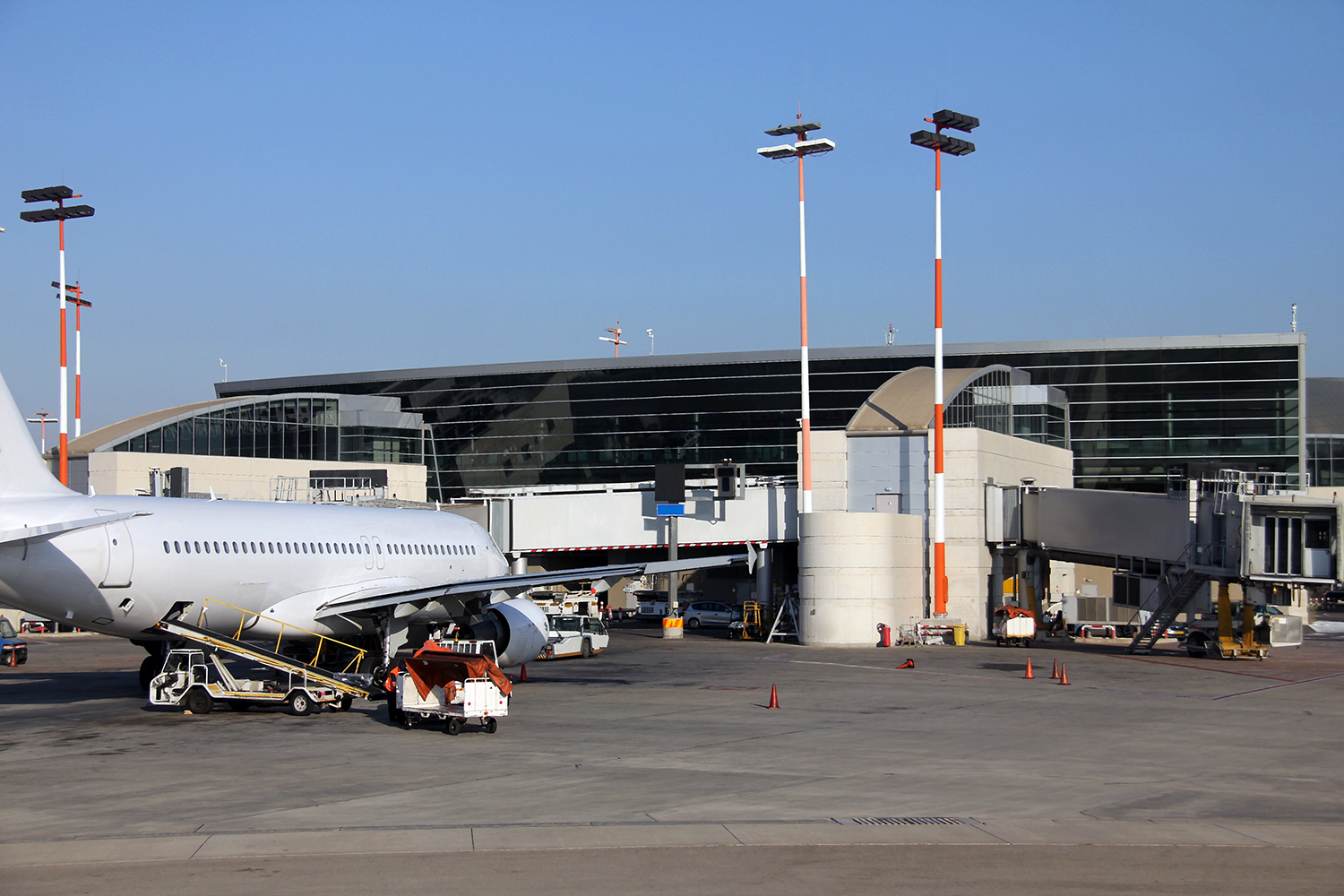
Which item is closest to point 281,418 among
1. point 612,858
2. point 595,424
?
point 595,424

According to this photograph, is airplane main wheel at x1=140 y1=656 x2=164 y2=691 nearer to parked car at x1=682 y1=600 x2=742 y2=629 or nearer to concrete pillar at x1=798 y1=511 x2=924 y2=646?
concrete pillar at x1=798 y1=511 x2=924 y2=646

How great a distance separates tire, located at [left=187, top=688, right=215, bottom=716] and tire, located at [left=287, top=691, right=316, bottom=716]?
1638 mm

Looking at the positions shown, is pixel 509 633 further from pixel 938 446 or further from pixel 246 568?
pixel 938 446

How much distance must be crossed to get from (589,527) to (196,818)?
142 ft

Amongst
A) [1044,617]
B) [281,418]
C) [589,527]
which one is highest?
[281,418]

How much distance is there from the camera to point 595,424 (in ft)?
317

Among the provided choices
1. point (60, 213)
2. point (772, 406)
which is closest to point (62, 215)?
point (60, 213)

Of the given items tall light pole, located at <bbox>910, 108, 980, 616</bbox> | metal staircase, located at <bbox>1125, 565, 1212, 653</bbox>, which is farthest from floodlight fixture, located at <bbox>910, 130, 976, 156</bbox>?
metal staircase, located at <bbox>1125, 565, 1212, 653</bbox>

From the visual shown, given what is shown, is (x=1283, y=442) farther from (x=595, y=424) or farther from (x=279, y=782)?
(x=279, y=782)

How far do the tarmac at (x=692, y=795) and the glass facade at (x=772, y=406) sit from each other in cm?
6084

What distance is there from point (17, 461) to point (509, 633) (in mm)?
12108

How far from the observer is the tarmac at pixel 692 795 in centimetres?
1259

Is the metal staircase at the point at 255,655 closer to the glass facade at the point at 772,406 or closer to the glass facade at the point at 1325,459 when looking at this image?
the glass facade at the point at 772,406

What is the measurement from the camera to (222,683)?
85.0ft
